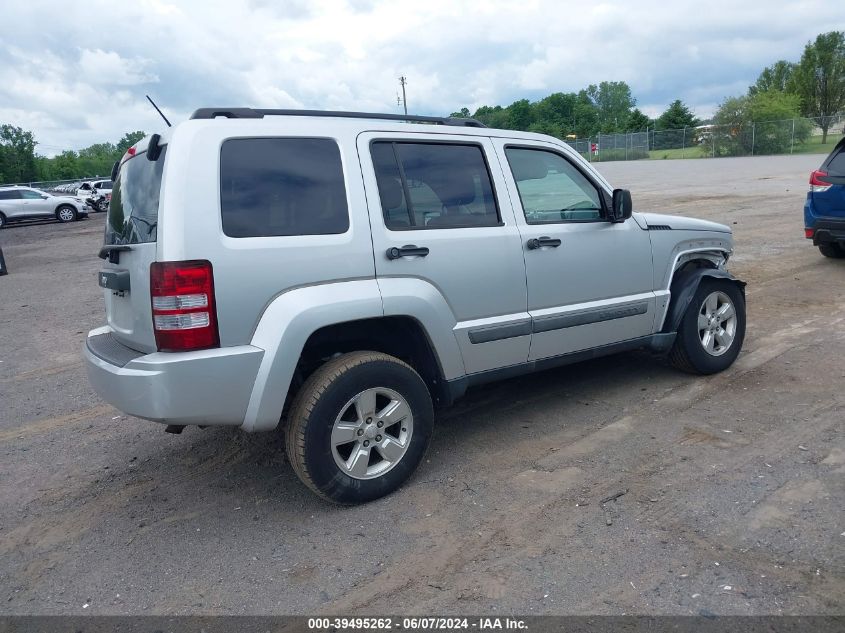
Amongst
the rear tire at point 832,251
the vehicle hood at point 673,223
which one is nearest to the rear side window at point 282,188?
the vehicle hood at point 673,223

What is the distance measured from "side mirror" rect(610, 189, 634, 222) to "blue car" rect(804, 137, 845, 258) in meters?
5.96

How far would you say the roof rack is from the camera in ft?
11.5

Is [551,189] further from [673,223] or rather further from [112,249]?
[112,249]

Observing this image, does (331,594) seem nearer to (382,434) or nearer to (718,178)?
(382,434)

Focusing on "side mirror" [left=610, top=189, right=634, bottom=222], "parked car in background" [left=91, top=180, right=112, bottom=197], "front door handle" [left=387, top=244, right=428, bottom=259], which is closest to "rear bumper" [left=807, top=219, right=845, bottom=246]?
"side mirror" [left=610, top=189, right=634, bottom=222]

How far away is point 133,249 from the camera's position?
133 inches

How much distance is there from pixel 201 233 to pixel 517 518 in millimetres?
2050

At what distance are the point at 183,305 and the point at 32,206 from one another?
30.8 m

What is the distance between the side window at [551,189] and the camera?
4.34 m

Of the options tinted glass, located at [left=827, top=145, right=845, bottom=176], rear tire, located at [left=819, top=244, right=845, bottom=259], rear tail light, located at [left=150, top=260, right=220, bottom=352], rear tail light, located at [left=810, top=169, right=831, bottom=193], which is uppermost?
tinted glass, located at [left=827, top=145, right=845, bottom=176]

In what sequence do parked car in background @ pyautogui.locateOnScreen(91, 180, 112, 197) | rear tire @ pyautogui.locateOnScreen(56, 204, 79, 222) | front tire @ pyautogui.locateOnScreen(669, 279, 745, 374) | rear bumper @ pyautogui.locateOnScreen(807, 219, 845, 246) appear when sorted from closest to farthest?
front tire @ pyautogui.locateOnScreen(669, 279, 745, 374)
rear bumper @ pyautogui.locateOnScreen(807, 219, 845, 246)
rear tire @ pyautogui.locateOnScreen(56, 204, 79, 222)
parked car in background @ pyautogui.locateOnScreen(91, 180, 112, 197)

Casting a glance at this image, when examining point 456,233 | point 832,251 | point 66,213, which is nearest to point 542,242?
point 456,233

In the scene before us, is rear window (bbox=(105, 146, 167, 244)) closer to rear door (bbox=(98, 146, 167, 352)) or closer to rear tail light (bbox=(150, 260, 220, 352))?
rear door (bbox=(98, 146, 167, 352))

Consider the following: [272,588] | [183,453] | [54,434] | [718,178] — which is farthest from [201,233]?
[718,178]
